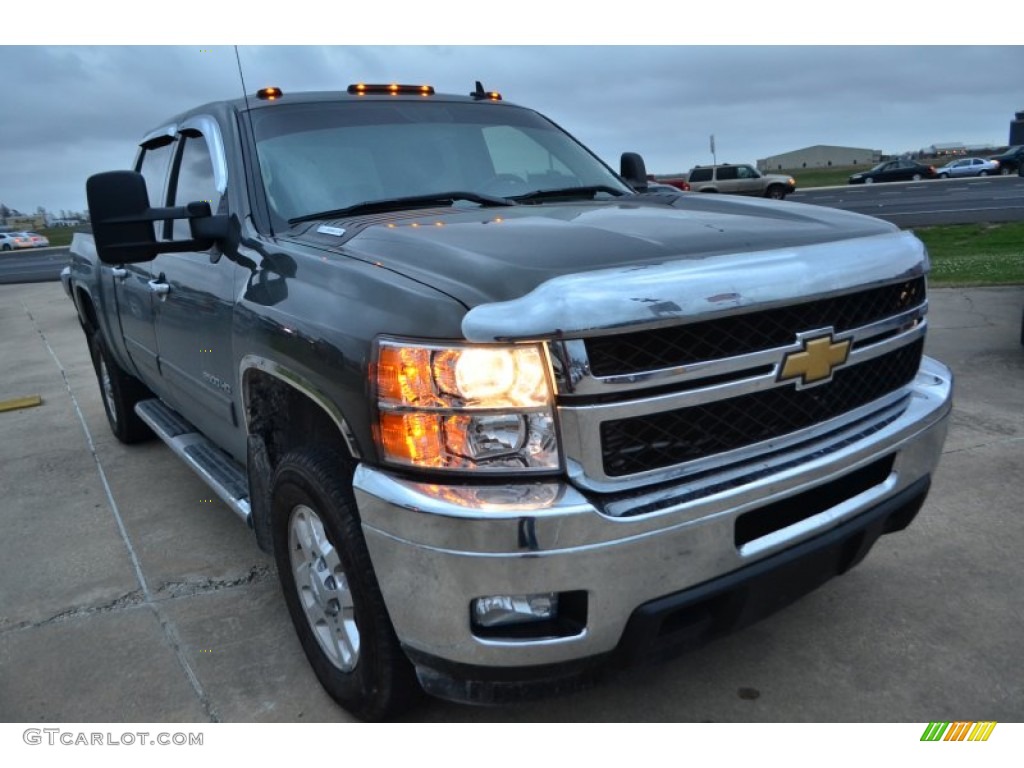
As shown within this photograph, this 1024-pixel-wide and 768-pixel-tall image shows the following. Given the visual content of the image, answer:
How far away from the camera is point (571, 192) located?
3.49 m

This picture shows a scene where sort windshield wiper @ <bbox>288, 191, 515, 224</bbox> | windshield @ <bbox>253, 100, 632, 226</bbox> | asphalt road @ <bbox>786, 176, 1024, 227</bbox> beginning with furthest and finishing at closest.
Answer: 1. asphalt road @ <bbox>786, 176, 1024, 227</bbox>
2. windshield @ <bbox>253, 100, 632, 226</bbox>
3. windshield wiper @ <bbox>288, 191, 515, 224</bbox>

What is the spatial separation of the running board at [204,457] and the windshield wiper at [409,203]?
1.09 m

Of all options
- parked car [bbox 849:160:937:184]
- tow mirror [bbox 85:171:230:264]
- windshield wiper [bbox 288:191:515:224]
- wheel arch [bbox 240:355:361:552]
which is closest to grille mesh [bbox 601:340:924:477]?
wheel arch [bbox 240:355:361:552]

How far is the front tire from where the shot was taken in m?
2.22

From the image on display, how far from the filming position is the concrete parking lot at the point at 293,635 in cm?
259

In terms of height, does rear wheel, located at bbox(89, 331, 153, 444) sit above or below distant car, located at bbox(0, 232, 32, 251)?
below

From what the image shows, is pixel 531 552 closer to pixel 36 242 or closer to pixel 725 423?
pixel 725 423

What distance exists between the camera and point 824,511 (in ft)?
7.79

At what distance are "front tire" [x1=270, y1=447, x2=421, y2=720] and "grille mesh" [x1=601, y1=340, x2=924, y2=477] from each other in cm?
73

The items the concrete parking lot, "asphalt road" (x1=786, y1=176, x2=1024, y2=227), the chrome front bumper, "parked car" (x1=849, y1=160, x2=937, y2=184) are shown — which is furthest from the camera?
"parked car" (x1=849, y1=160, x2=937, y2=184)

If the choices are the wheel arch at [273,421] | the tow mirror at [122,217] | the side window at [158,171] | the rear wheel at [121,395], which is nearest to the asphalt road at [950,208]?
the rear wheel at [121,395]

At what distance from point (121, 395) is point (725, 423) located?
179 inches

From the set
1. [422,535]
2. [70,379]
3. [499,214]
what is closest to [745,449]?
[422,535]

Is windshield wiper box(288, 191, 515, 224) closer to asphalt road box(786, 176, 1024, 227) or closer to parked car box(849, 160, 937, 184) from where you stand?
asphalt road box(786, 176, 1024, 227)
